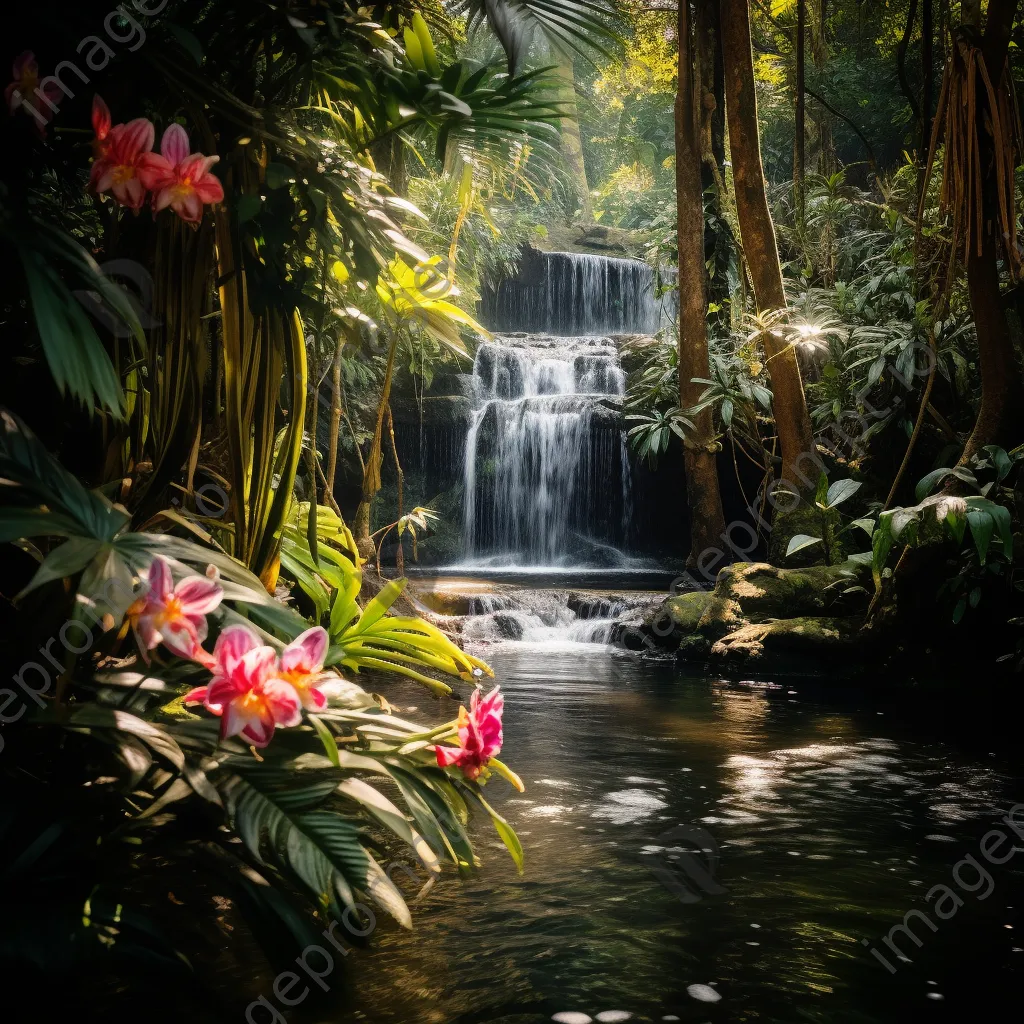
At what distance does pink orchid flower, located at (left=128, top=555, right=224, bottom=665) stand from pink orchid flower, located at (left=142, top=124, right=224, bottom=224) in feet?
2.86

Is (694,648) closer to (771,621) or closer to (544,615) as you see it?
(771,621)

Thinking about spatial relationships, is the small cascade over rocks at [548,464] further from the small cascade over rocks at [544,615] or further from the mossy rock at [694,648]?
the mossy rock at [694,648]

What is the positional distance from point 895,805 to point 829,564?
438 centimetres

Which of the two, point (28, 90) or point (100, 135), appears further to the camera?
point (100, 135)

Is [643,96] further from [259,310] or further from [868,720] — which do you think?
[259,310]

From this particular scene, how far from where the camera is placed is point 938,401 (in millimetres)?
8016

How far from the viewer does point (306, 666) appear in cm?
167

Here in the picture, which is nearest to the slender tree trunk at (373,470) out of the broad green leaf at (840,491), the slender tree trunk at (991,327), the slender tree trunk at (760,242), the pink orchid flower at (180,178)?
the pink orchid flower at (180,178)

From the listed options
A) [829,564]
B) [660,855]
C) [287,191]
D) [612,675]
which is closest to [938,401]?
[829,564]

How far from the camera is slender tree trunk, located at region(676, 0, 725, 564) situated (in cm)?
951

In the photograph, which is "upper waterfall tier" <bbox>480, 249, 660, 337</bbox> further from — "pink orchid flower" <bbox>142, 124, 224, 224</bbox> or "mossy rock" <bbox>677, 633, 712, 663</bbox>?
"pink orchid flower" <bbox>142, 124, 224, 224</bbox>

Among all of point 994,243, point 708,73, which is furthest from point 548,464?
point 994,243

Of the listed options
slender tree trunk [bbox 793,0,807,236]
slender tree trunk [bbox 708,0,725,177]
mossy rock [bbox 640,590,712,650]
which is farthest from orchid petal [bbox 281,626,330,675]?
slender tree trunk [bbox 708,0,725,177]

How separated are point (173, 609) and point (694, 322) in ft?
27.7
